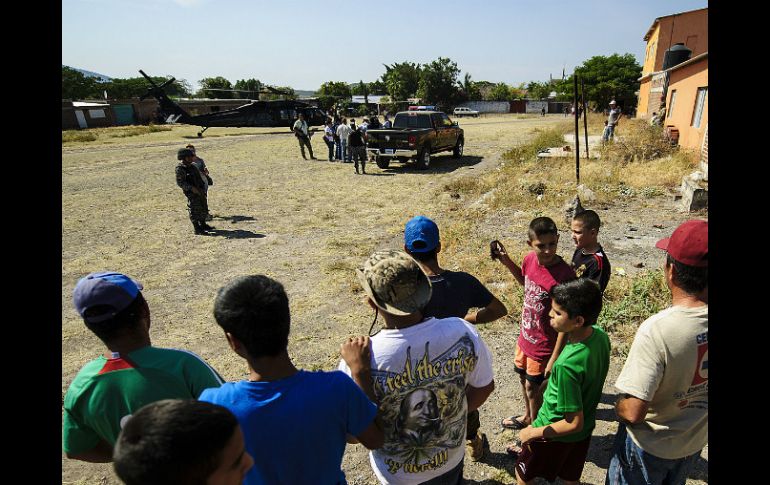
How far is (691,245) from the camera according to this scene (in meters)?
1.69

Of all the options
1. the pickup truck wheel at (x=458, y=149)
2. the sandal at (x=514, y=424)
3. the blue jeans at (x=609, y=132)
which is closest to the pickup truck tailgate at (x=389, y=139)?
the pickup truck wheel at (x=458, y=149)

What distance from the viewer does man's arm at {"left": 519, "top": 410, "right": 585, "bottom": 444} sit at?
1.99 meters

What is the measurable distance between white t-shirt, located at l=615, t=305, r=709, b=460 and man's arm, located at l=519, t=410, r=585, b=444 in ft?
0.79

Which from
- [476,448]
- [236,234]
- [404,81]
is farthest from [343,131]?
[404,81]

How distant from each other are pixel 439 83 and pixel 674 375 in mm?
66153

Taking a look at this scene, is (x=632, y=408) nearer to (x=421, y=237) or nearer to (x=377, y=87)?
(x=421, y=237)

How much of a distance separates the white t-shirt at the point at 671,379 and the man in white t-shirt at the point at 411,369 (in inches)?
24.7

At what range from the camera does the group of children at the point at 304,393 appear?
106 cm

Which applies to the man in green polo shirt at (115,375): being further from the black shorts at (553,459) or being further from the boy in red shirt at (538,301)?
the boy in red shirt at (538,301)
